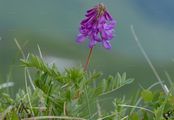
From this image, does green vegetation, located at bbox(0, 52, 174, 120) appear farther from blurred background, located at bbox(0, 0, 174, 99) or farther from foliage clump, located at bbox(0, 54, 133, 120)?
blurred background, located at bbox(0, 0, 174, 99)

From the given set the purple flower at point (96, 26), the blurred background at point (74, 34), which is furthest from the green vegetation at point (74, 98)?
the blurred background at point (74, 34)

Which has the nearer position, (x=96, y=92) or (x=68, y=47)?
(x=96, y=92)

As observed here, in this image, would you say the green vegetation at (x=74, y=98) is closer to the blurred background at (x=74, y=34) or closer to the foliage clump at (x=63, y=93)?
the foliage clump at (x=63, y=93)

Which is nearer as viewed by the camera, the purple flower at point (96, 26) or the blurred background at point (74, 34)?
the purple flower at point (96, 26)

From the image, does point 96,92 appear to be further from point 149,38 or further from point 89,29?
point 149,38

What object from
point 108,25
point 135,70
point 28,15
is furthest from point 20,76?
point 108,25

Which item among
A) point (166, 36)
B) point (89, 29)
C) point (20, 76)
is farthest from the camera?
point (166, 36)

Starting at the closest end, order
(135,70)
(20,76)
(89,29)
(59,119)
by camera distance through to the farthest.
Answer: (59,119) < (89,29) < (20,76) < (135,70)

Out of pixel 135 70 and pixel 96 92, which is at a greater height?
pixel 135 70

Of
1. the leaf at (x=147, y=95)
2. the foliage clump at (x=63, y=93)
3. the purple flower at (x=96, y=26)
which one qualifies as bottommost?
the leaf at (x=147, y=95)
